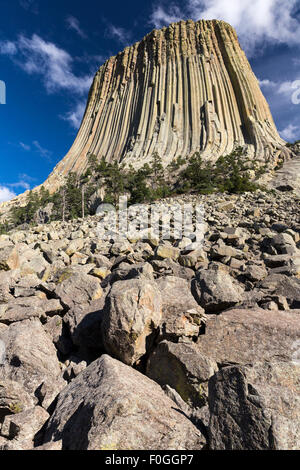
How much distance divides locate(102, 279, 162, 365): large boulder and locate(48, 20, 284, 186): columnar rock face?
4662 centimetres

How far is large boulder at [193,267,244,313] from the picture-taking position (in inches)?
165

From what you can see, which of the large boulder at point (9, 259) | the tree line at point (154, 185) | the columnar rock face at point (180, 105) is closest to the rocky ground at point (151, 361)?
the large boulder at point (9, 259)

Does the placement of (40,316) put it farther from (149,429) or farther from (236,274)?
(236,274)

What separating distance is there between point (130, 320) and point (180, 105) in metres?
62.8

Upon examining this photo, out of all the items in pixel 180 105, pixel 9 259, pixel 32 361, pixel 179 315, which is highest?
pixel 180 105

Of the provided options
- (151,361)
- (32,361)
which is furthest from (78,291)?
(151,361)

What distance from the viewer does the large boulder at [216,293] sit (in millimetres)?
4195

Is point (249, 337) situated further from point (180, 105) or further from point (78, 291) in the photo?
point (180, 105)

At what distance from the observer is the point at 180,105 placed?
56.6 metres

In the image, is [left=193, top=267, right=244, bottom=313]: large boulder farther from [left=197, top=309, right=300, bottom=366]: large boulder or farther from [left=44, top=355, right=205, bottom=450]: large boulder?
[left=44, top=355, right=205, bottom=450]: large boulder

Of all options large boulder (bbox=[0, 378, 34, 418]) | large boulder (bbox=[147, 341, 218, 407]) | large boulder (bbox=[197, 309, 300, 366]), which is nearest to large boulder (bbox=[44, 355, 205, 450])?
large boulder (bbox=[147, 341, 218, 407])

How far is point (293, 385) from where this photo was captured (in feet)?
6.89

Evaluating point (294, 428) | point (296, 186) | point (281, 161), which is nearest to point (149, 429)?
point (294, 428)

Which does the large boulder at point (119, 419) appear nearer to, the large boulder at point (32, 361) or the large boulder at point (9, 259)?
the large boulder at point (32, 361)
